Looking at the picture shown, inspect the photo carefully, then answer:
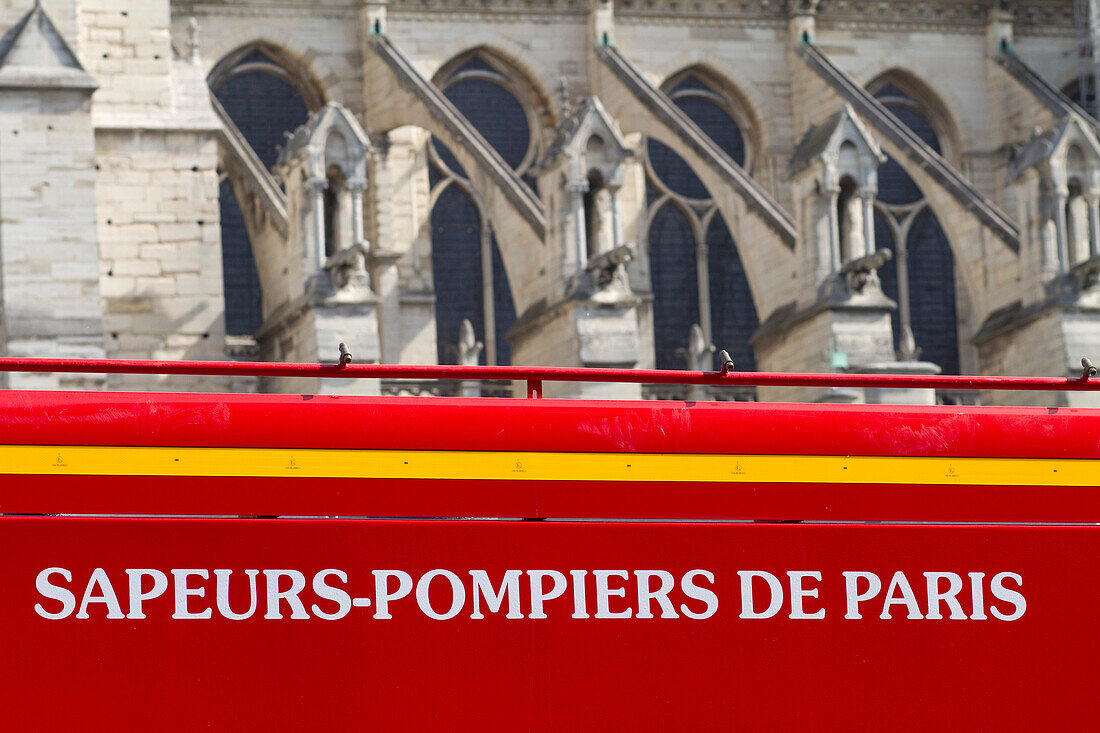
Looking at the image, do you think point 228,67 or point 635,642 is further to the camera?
point 228,67

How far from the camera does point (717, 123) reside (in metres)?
26.4

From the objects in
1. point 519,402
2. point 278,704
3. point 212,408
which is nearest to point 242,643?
point 278,704

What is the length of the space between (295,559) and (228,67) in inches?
775

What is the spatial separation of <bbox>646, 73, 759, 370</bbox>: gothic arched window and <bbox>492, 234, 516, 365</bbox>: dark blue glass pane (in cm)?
196

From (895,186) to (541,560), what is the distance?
70.5 feet

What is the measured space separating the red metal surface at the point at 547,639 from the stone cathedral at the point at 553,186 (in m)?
9.81

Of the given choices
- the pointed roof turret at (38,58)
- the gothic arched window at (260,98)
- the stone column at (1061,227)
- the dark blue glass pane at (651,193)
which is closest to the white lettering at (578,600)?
the pointed roof turret at (38,58)

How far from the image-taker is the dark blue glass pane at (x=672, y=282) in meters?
25.0

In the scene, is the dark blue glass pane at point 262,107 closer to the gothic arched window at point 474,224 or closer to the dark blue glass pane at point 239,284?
the dark blue glass pane at point 239,284

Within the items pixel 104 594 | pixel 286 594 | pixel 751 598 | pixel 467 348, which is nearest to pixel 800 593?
pixel 751 598

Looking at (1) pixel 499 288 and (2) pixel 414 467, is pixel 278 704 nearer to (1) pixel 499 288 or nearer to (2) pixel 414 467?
(2) pixel 414 467

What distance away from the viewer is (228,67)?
80.7ft

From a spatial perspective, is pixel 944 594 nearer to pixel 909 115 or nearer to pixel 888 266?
pixel 888 266

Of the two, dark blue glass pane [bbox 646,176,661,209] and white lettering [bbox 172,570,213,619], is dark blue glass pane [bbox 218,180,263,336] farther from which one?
white lettering [bbox 172,570,213,619]
